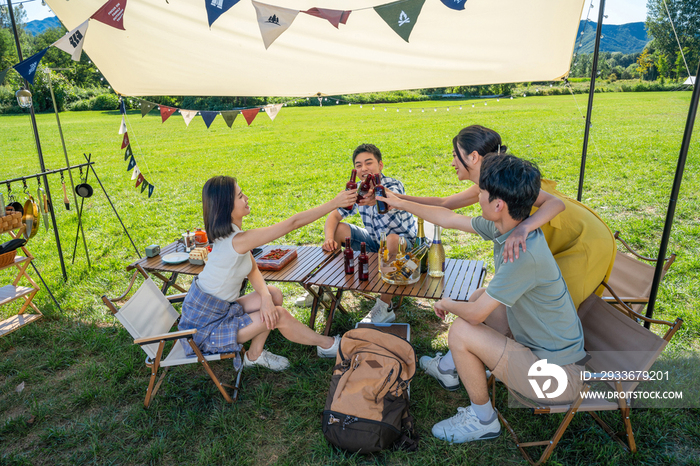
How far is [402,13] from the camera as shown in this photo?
312cm

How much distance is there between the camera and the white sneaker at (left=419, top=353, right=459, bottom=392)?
298 cm

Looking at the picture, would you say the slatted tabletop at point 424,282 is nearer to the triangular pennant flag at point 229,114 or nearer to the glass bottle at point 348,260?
the glass bottle at point 348,260

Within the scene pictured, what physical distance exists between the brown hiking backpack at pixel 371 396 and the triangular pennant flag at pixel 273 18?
2319 millimetres

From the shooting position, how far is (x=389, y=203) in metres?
3.16

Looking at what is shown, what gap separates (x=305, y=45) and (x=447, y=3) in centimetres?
169

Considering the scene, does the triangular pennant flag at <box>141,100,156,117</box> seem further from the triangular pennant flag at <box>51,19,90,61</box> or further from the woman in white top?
the woman in white top

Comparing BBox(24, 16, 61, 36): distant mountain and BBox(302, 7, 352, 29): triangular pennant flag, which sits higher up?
BBox(24, 16, 61, 36): distant mountain

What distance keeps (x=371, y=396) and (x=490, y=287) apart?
36.7 inches

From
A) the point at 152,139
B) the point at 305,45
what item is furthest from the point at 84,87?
the point at 305,45

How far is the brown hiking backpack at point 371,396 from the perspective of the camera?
241 centimetres

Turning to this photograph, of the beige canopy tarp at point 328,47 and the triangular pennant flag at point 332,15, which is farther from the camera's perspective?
the beige canopy tarp at point 328,47

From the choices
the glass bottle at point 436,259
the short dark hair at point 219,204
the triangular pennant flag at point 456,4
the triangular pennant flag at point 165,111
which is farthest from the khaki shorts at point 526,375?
the triangular pennant flag at point 165,111

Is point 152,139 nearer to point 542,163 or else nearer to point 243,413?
point 542,163

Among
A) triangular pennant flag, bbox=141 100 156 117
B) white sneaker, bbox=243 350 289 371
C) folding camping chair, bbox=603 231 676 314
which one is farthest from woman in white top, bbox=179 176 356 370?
triangular pennant flag, bbox=141 100 156 117
